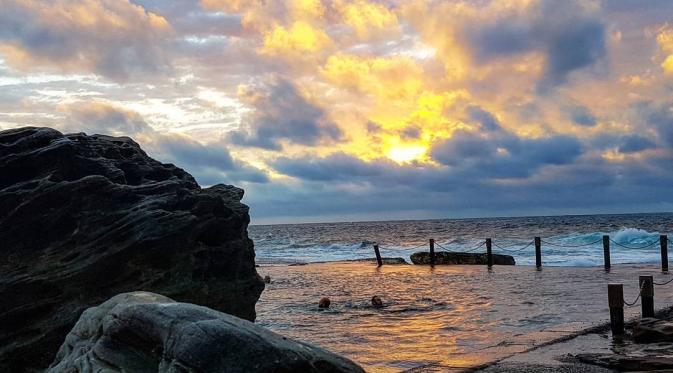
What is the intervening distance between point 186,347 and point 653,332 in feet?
30.3

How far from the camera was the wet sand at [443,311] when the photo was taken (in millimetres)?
12016

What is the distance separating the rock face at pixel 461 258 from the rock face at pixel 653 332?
23.8 metres

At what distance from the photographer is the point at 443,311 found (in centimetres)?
1783

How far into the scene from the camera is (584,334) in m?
12.5

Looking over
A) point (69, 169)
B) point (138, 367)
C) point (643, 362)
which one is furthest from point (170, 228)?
point (643, 362)

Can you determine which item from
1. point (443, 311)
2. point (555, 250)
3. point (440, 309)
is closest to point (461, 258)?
point (555, 250)

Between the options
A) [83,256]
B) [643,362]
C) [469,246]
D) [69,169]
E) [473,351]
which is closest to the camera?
[643,362]

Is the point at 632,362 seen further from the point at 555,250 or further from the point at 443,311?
the point at 555,250

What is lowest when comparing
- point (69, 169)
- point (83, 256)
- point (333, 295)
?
point (333, 295)

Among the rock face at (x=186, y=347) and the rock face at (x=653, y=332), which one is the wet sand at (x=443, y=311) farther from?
the rock face at (x=186, y=347)

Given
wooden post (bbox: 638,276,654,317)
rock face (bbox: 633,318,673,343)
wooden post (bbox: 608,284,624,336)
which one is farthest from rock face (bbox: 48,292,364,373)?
wooden post (bbox: 638,276,654,317)

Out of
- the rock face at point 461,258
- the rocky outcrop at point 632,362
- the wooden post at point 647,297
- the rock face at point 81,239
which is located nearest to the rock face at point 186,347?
the rock face at point 81,239

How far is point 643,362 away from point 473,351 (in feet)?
10.8

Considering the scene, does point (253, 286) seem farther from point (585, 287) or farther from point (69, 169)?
point (585, 287)
